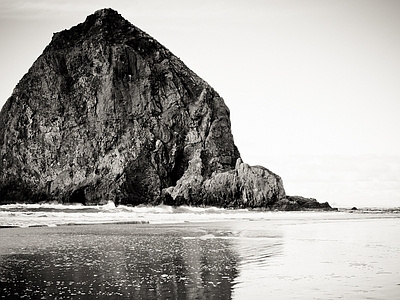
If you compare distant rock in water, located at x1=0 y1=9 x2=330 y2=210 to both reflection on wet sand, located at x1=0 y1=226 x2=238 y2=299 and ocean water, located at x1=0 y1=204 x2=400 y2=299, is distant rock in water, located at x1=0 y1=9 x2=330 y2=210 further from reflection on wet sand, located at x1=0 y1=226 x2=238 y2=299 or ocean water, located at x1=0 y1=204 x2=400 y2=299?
reflection on wet sand, located at x1=0 y1=226 x2=238 y2=299

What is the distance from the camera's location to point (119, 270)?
1341 cm

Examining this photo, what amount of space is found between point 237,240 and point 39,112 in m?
74.0

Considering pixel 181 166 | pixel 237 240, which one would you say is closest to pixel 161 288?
pixel 237 240

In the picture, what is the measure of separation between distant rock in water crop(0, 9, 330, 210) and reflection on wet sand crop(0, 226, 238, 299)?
54599mm

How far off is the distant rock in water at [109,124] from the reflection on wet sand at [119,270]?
179ft

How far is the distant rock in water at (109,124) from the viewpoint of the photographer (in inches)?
3118

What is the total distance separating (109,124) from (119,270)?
7293 cm

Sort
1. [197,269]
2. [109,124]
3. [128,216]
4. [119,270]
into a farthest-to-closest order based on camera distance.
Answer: [109,124], [128,216], [197,269], [119,270]

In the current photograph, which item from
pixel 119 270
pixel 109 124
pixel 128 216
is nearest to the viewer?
pixel 119 270

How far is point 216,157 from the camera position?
3167 inches

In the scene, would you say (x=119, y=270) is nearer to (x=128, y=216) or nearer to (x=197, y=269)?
(x=197, y=269)

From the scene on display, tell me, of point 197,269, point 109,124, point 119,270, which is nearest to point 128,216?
point 119,270

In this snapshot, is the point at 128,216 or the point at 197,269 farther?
the point at 128,216

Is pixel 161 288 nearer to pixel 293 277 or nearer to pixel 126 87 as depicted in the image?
pixel 293 277
